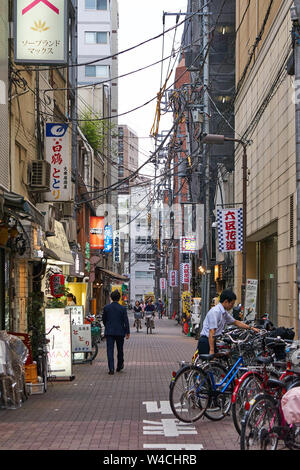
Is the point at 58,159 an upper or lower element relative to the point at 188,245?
upper

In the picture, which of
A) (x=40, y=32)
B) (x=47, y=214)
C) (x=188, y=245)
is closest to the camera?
(x=40, y=32)

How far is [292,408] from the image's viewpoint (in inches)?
286

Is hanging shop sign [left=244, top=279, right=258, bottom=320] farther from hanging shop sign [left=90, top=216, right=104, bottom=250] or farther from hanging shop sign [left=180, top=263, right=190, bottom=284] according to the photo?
hanging shop sign [left=180, top=263, right=190, bottom=284]

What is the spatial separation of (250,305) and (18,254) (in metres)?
7.76

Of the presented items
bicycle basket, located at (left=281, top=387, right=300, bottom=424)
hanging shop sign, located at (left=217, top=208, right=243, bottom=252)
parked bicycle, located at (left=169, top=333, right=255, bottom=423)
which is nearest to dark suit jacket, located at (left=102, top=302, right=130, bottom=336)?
parked bicycle, located at (left=169, top=333, right=255, bottom=423)

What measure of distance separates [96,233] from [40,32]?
2875 cm

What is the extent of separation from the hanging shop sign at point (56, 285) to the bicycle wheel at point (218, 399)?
36.6ft

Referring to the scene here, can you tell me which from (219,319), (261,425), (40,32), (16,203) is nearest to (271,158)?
(40,32)

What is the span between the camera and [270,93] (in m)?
21.4

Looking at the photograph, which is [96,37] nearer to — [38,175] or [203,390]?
[38,175]

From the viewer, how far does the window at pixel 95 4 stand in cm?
7406

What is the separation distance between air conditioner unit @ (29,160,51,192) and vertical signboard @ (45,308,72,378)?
490cm

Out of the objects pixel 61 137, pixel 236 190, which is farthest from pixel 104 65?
pixel 61 137
